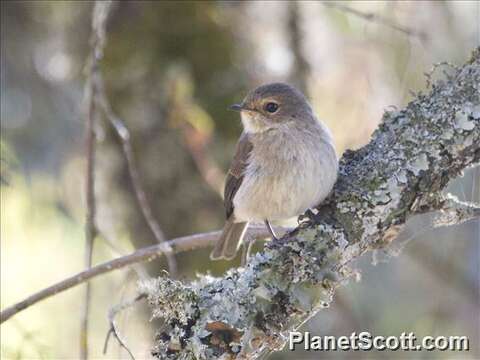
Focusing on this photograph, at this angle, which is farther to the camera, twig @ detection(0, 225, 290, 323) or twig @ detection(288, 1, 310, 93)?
twig @ detection(288, 1, 310, 93)

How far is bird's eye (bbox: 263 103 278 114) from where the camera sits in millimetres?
4070

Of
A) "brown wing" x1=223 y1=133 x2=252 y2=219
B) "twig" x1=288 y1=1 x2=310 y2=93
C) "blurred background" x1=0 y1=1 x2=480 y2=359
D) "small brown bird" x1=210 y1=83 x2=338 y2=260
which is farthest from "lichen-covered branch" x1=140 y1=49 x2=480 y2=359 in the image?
"twig" x1=288 y1=1 x2=310 y2=93

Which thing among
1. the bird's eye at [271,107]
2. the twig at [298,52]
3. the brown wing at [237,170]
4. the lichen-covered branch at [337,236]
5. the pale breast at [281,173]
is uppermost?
the twig at [298,52]

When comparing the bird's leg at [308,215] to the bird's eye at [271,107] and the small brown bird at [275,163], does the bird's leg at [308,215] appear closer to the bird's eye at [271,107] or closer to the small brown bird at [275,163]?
the small brown bird at [275,163]

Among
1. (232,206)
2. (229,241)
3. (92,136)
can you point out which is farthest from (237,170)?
(92,136)

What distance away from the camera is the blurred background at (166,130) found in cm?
495

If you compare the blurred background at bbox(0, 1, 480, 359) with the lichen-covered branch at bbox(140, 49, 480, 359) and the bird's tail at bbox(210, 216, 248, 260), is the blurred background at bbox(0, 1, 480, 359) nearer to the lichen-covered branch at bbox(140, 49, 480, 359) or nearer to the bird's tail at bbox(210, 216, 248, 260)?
the bird's tail at bbox(210, 216, 248, 260)

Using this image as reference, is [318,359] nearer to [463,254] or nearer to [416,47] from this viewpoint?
[463,254]

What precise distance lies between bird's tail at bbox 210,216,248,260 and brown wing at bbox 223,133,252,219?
0.15 meters

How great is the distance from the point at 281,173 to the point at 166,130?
5.56 feet

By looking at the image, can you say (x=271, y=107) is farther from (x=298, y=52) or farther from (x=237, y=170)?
(x=298, y=52)

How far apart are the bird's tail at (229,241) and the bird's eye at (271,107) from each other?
0.61 metres

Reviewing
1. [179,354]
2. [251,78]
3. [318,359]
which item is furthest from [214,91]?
[179,354]

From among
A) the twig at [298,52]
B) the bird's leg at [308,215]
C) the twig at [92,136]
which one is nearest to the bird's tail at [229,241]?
the bird's leg at [308,215]
